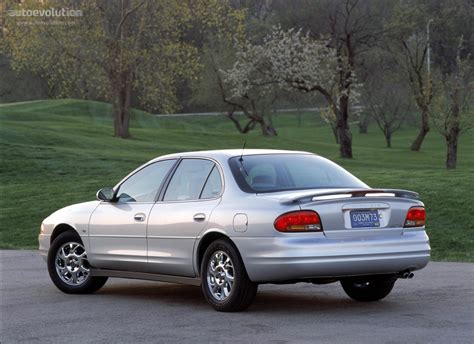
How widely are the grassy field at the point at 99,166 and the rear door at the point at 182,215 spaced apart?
21.0 feet

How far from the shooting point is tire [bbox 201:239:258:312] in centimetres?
927

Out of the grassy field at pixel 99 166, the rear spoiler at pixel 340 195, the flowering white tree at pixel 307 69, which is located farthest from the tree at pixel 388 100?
the rear spoiler at pixel 340 195

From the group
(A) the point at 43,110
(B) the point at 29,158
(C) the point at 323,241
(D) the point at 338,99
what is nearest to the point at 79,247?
(C) the point at 323,241

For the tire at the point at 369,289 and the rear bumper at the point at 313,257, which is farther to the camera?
the tire at the point at 369,289

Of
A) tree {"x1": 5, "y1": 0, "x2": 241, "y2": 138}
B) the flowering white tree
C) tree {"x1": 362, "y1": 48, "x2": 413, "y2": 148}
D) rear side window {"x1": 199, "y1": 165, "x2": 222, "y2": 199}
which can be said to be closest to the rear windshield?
rear side window {"x1": 199, "y1": 165, "x2": 222, "y2": 199}

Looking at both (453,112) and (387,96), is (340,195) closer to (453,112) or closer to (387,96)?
(453,112)

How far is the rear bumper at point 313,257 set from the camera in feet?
29.6

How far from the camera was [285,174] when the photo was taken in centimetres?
1005

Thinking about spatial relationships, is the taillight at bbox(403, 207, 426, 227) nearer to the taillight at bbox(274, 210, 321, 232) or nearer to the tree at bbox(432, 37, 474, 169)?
the taillight at bbox(274, 210, 321, 232)

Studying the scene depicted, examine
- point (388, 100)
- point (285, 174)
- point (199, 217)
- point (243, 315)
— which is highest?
point (285, 174)

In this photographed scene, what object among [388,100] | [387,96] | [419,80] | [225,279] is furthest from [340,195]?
[388,100]

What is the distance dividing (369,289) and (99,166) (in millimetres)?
23009

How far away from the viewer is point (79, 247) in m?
11.3

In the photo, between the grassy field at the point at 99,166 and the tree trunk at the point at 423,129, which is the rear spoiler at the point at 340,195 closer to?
the grassy field at the point at 99,166
